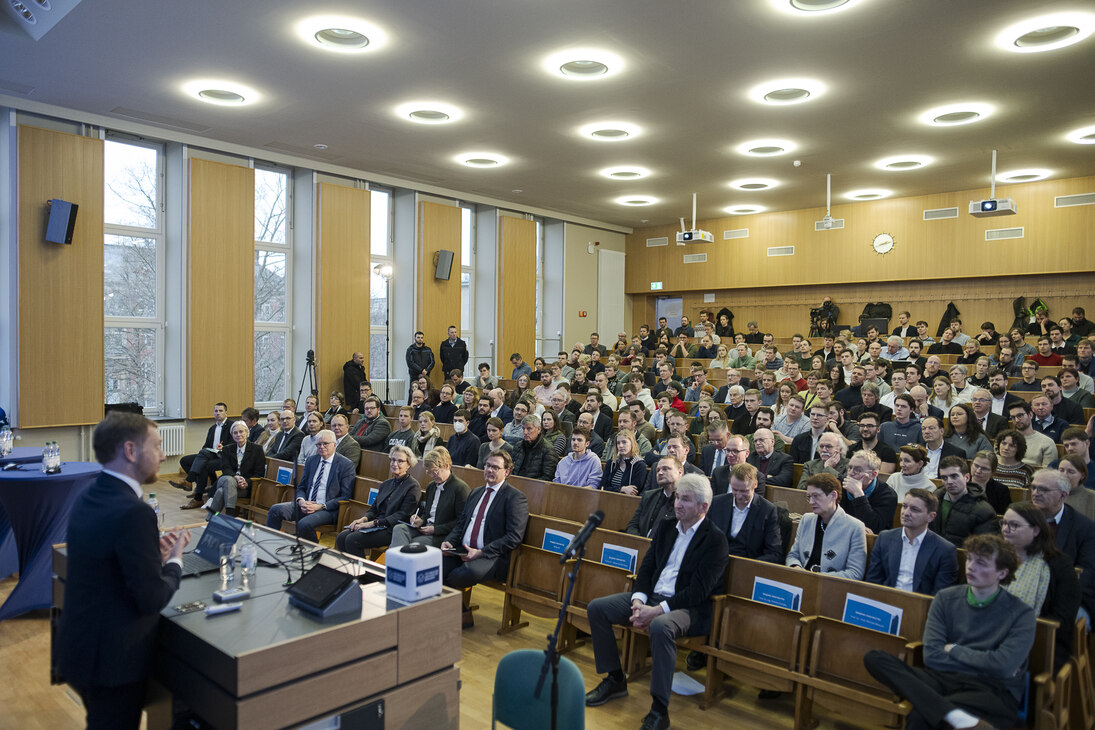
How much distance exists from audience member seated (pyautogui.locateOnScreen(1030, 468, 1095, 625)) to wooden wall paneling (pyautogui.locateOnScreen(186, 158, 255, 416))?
8968 mm

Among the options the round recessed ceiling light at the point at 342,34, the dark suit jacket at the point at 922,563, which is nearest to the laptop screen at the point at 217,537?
the dark suit jacket at the point at 922,563

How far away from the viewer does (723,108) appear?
312 inches

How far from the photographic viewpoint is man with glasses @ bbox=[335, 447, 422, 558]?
5238 millimetres

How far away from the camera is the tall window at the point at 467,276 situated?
13.1 metres

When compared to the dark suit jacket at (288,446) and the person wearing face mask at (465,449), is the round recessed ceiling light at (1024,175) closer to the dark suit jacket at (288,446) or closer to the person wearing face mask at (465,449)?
the person wearing face mask at (465,449)

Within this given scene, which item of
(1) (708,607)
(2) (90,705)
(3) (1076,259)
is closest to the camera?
(2) (90,705)

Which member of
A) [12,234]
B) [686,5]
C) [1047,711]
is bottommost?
[1047,711]

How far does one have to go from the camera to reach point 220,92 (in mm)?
7738

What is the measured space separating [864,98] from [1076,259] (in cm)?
606

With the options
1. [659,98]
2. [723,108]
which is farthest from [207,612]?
[723,108]

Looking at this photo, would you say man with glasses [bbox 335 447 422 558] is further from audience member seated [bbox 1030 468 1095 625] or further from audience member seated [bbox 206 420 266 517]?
audience member seated [bbox 1030 468 1095 625]

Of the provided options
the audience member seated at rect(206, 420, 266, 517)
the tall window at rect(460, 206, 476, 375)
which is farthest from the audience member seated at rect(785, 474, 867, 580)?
the tall window at rect(460, 206, 476, 375)

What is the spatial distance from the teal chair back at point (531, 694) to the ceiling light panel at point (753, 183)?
9.99m

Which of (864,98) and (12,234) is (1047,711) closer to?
(864,98)
